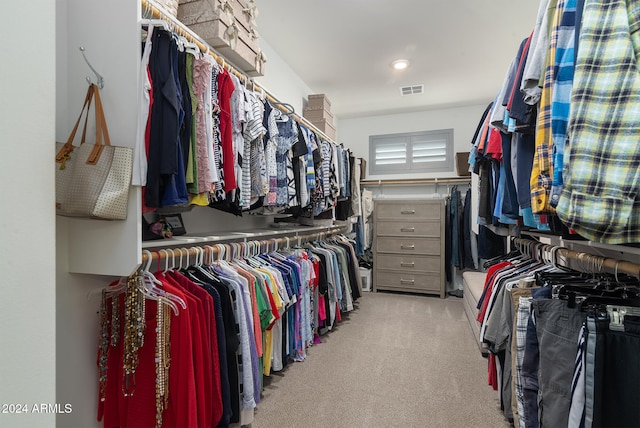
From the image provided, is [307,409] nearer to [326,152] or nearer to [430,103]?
[326,152]

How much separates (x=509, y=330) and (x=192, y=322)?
5.01 feet

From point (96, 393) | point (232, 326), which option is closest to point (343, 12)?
point (232, 326)

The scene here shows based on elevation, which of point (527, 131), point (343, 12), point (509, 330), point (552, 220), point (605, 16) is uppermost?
point (343, 12)

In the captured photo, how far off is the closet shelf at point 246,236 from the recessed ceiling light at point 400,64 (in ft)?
6.27

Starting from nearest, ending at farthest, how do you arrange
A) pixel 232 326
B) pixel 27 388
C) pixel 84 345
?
pixel 27 388, pixel 84 345, pixel 232 326

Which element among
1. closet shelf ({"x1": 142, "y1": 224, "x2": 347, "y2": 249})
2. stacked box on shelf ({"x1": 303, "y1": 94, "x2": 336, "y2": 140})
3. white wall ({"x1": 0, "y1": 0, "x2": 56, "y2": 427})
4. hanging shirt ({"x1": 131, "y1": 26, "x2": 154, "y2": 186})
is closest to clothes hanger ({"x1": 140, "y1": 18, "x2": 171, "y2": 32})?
hanging shirt ({"x1": 131, "y1": 26, "x2": 154, "y2": 186})

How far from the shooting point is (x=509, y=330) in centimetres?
162

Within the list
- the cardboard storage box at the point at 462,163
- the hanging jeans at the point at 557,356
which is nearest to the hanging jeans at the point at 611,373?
the hanging jeans at the point at 557,356

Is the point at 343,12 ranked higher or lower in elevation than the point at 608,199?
higher

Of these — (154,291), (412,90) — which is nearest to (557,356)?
(154,291)

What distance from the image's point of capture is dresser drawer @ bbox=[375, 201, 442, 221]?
4441 millimetres

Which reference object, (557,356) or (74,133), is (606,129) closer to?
(557,356)

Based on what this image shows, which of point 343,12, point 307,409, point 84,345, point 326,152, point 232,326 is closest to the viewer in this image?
point 84,345

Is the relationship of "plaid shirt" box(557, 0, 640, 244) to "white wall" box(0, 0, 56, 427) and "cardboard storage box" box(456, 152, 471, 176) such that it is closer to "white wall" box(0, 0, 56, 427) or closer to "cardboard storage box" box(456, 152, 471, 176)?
"white wall" box(0, 0, 56, 427)
